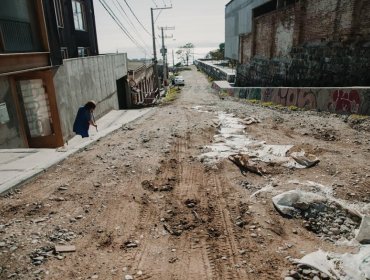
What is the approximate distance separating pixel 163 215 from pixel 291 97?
11.7 meters

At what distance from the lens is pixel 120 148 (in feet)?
24.7

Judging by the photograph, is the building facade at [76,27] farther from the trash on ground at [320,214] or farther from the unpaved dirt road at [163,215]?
the trash on ground at [320,214]

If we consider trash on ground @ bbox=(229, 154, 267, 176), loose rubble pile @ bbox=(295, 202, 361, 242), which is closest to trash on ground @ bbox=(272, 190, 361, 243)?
loose rubble pile @ bbox=(295, 202, 361, 242)

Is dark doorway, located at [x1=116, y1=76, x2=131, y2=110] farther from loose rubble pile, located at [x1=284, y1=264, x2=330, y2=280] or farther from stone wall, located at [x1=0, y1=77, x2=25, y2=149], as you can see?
loose rubble pile, located at [x1=284, y1=264, x2=330, y2=280]

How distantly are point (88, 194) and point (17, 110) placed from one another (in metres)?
5.44

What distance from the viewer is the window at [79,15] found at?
18280 millimetres

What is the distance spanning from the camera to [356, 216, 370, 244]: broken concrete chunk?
3.85 m

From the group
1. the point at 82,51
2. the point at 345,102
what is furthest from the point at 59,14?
the point at 345,102

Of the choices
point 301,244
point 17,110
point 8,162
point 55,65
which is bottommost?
point 301,244

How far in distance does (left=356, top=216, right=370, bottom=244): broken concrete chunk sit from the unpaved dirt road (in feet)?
0.78

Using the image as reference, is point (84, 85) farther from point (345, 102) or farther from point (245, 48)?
point (245, 48)

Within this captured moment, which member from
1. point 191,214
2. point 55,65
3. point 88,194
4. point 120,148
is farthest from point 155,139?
point 55,65

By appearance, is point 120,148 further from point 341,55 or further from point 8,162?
point 341,55

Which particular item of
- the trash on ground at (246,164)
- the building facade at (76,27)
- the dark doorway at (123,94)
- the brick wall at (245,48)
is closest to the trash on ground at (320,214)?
the trash on ground at (246,164)
